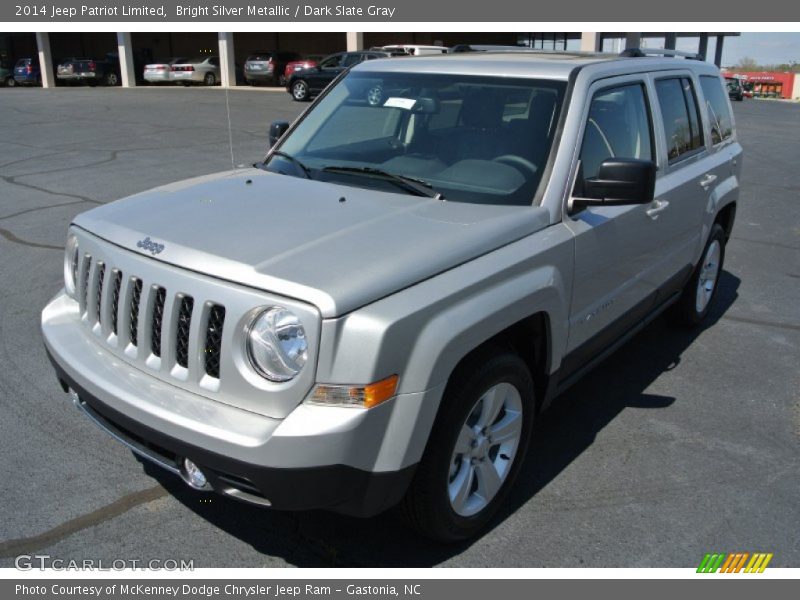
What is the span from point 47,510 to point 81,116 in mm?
19531

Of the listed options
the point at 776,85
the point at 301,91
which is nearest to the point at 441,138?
the point at 301,91

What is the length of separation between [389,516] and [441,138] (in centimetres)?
188

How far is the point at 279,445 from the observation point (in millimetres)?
2451

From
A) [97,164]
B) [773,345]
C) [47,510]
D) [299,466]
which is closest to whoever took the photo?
[299,466]

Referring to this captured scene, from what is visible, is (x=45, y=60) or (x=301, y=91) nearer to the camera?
(x=301, y=91)

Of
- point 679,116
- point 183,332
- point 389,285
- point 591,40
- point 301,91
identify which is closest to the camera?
point 389,285

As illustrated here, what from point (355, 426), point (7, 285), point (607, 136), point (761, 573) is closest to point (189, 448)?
point (355, 426)

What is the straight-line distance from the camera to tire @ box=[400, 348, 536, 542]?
282 centimetres

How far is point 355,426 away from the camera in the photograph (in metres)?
2.46

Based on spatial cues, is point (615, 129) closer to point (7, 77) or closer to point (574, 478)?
point (574, 478)

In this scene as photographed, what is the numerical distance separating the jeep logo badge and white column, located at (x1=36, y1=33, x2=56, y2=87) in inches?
1700

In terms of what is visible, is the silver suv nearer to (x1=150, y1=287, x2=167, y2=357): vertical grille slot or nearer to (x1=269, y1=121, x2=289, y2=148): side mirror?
(x1=150, y1=287, x2=167, y2=357): vertical grille slot

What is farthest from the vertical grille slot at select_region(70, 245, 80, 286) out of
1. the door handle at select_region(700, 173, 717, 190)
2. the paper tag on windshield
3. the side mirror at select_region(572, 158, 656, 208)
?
the door handle at select_region(700, 173, 717, 190)

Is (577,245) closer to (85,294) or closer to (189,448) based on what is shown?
(189,448)
